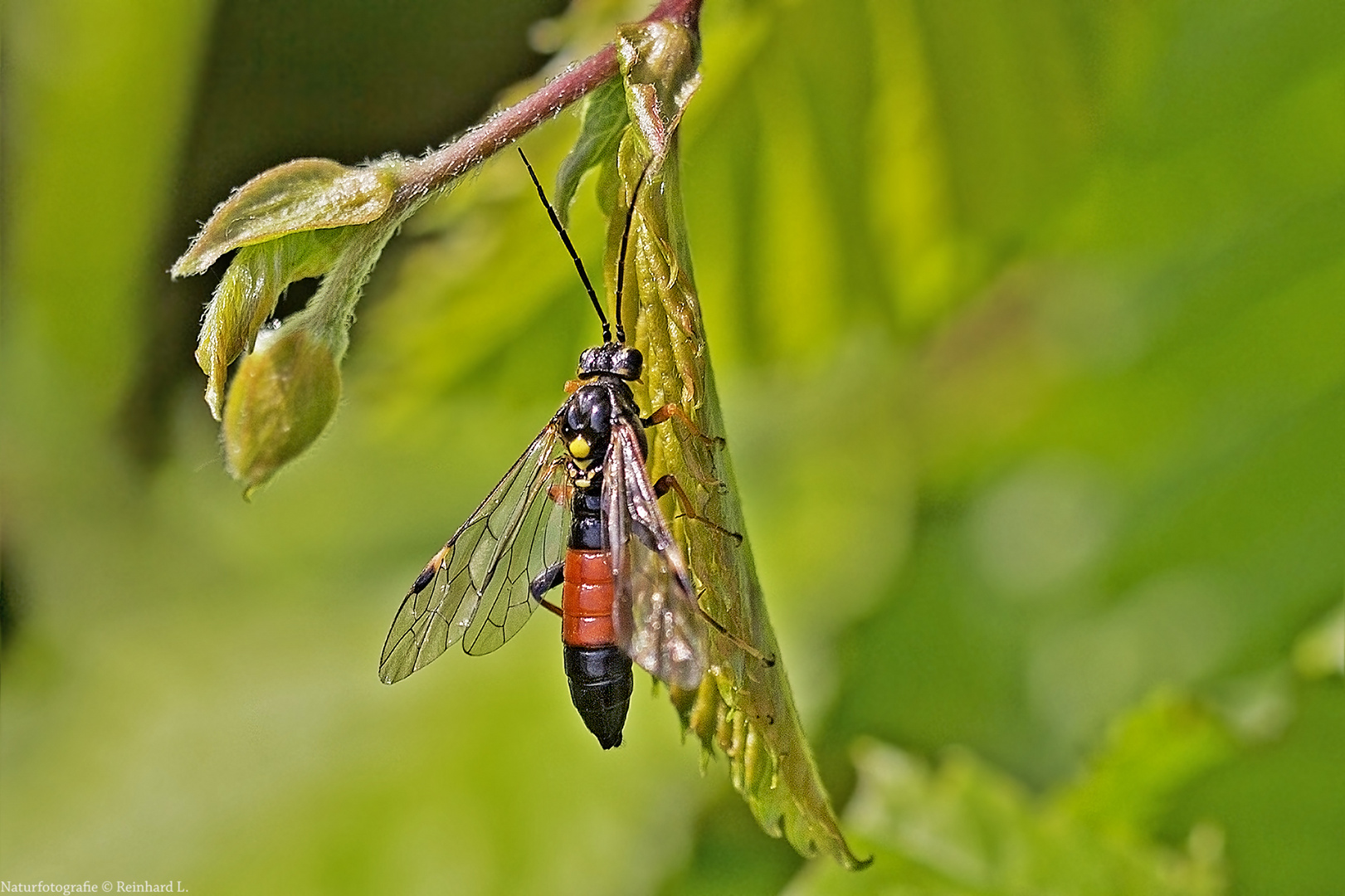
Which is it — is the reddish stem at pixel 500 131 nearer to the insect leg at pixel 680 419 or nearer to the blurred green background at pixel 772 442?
the insect leg at pixel 680 419

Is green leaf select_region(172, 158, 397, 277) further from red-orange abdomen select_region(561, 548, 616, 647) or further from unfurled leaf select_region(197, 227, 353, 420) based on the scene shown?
red-orange abdomen select_region(561, 548, 616, 647)

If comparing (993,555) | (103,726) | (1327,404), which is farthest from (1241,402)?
(103,726)

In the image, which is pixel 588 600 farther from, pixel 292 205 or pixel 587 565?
pixel 292 205

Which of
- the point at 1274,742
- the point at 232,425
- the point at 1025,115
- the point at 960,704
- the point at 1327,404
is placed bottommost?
the point at 1274,742

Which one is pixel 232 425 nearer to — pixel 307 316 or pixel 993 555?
pixel 307 316

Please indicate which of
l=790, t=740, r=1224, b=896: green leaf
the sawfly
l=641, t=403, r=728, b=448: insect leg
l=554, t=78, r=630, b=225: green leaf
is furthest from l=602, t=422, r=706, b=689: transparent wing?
l=790, t=740, r=1224, b=896: green leaf

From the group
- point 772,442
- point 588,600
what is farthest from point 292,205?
point 772,442
